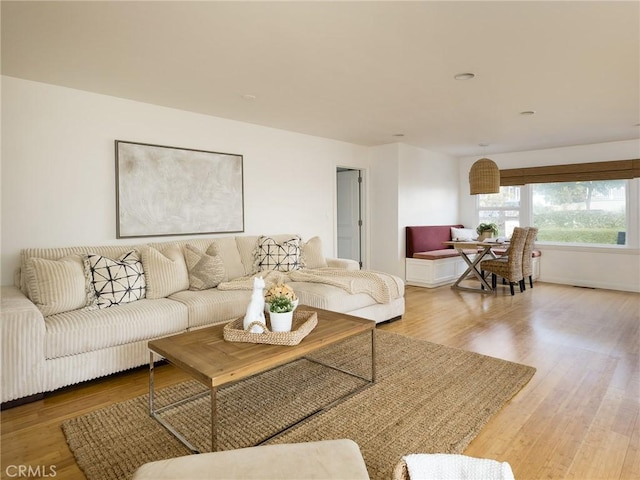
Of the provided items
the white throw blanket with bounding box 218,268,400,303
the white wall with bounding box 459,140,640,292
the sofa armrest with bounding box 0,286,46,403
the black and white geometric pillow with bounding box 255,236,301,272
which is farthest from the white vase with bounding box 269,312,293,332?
the white wall with bounding box 459,140,640,292

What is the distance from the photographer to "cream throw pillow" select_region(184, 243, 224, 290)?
3531 millimetres

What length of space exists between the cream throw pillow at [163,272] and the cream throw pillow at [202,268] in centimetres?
7

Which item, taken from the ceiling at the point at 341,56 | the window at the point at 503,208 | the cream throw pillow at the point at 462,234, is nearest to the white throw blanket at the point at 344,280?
the ceiling at the point at 341,56

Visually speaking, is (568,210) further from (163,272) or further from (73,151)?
A: (73,151)

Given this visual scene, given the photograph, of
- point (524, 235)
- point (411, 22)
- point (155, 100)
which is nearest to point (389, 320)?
point (524, 235)

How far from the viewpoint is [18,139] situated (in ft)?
10.1

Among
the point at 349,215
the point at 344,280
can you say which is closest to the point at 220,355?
the point at 344,280

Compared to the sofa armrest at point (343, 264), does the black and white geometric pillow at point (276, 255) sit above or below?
above

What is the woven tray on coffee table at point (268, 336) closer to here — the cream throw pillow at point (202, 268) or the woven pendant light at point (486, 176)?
the cream throw pillow at point (202, 268)

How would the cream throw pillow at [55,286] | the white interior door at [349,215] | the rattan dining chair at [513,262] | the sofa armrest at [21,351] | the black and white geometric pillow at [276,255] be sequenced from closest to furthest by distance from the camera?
the sofa armrest at [21,351] < the cream throw pillow at [55,286] < the black and white geometric pillow at [276,255] < the rattan dining chair at [513,262] < the white interior door at [349,215]

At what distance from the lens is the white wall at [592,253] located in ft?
19.2

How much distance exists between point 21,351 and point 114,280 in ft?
2.63

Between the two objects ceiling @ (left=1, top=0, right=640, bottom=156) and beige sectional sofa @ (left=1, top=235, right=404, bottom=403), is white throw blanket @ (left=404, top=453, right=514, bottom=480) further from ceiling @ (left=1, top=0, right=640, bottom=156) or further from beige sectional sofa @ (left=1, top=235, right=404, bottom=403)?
beige sectional sofa @ (left=1, top=235, right=404, bottom=403)

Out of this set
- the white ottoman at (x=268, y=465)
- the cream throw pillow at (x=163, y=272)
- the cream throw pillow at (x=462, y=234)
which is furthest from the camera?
the cream throw pillow at (x=462, y=234)
